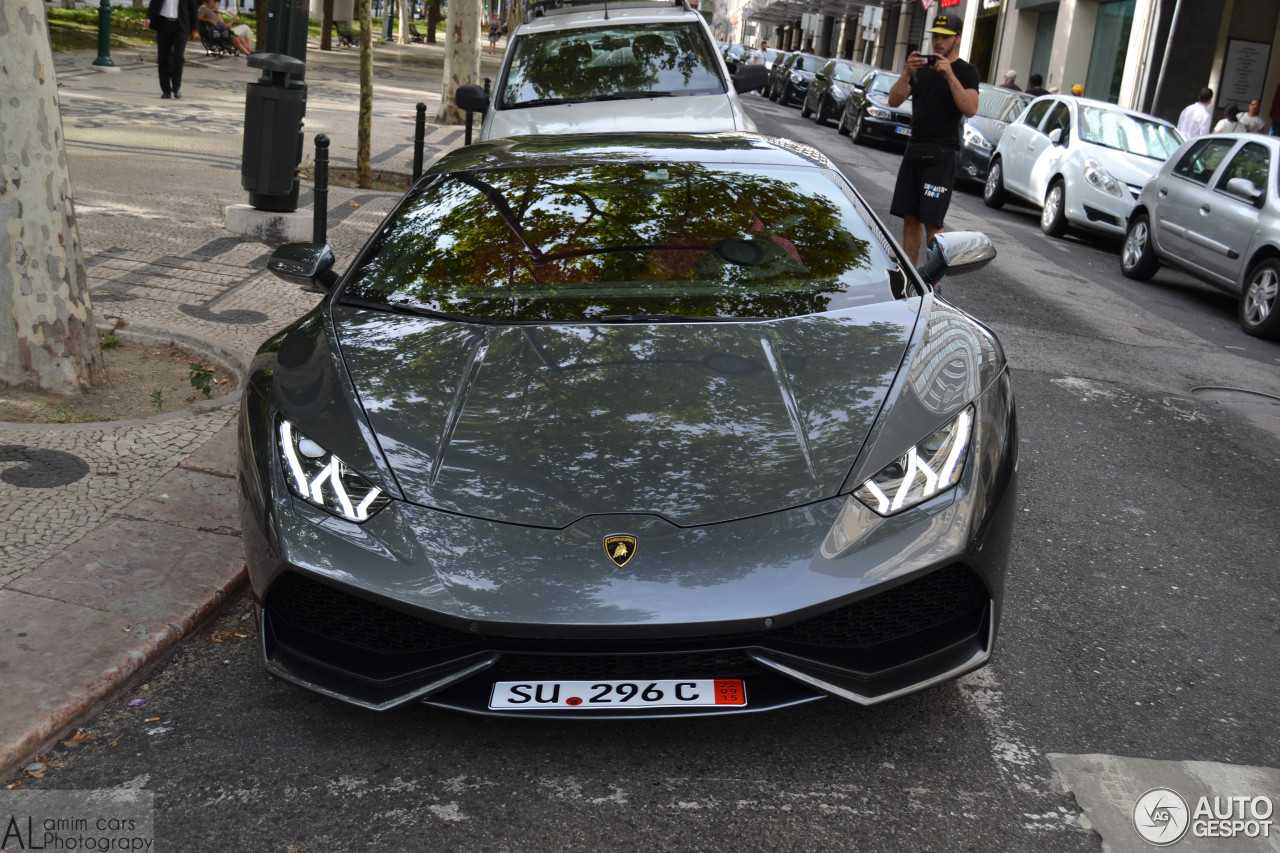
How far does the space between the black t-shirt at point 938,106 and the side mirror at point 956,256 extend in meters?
3.66

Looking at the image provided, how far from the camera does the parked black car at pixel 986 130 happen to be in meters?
18.4

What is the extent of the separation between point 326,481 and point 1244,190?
9599 millimetres

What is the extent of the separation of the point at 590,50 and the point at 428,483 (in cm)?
688

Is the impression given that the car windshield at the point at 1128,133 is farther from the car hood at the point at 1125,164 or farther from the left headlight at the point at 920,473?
the left headlight at the point at 920,473

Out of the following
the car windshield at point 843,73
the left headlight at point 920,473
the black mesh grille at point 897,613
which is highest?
the car windshield at point 843,73

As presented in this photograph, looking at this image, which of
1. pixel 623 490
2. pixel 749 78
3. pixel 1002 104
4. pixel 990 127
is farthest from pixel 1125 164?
pixel 623 490

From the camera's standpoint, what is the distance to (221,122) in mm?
15836

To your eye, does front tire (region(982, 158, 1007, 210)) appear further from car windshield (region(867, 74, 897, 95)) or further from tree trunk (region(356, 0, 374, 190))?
tree trunk (region(356, 0, 374, 190))

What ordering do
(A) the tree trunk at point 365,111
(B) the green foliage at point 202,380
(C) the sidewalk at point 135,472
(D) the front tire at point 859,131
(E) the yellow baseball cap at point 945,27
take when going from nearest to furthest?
(C) the sidewalk at point 135,472 → (B) the green foliage at point 202,380 → (E) the yellow baseball cap at point 945,27 → (A) the tree trunk at point 365,111 → (D) the front tire at point 859,131

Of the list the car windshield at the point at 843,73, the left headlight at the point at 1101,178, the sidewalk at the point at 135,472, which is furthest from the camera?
the car windshield at the point at 843,73

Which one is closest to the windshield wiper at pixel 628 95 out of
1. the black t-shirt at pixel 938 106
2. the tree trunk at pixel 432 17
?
the black t-shirt at pixel 938 106

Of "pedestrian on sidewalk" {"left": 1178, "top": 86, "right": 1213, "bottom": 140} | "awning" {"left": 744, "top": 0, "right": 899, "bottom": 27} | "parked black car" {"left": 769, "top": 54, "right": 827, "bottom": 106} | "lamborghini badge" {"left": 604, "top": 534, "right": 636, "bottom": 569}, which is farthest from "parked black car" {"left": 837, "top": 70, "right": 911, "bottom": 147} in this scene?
"awning" {"left": 744, "top": 0, "right": 899, "bottom": 27}

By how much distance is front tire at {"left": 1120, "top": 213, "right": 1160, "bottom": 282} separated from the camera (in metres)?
11.8

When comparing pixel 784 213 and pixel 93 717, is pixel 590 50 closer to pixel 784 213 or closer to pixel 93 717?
pixel 784 213
